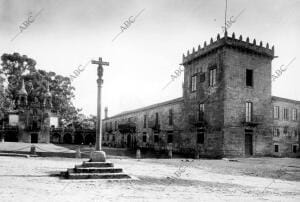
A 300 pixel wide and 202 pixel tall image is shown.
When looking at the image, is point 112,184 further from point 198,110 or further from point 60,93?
point 60,93

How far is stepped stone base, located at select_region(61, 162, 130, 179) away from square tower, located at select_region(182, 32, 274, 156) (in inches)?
583

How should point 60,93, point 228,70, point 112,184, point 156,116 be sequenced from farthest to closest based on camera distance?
point 60,93 < point 156,116 < point 228,70 < point 112,184

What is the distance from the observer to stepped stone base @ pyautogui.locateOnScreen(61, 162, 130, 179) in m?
9.77

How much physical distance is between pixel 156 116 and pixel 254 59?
46.7 ft

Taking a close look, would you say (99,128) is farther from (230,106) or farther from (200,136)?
(200,136)

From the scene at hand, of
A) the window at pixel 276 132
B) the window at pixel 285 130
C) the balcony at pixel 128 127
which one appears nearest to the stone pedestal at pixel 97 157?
the window at pixel 276 132

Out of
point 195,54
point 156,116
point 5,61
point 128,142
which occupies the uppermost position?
point 5,61

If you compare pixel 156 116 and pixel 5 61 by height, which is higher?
pixel 5 61

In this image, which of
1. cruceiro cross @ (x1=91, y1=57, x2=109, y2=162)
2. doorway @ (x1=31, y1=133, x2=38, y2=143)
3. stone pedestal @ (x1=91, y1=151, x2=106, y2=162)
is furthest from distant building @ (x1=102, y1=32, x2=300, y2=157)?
doorway @ (x1=31, y1=133, x2=38, y2=143)

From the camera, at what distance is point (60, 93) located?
54719mm

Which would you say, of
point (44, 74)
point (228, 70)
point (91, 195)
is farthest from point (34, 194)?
point (44, 74)

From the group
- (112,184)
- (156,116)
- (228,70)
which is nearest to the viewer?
(112,184)

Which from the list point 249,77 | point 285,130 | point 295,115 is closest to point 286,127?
point 285,130

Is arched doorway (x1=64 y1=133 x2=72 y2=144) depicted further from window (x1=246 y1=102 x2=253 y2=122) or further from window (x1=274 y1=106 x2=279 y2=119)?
window (x1=246 y1=102 x2=253 y2=122)
